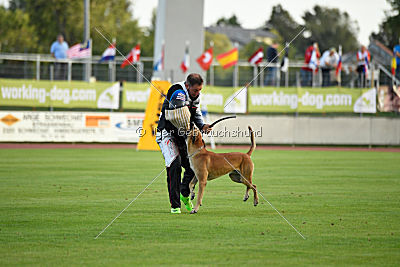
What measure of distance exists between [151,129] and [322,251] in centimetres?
1617

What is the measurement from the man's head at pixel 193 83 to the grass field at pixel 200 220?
188 centimetres

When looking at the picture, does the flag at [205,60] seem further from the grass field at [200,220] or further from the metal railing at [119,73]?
the grass field at [200,220]

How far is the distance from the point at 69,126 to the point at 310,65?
11.6 meters

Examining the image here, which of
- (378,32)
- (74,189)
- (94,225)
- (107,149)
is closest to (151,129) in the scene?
(107,149)

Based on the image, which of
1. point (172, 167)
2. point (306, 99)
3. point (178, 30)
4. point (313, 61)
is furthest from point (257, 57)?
point (172, 167)

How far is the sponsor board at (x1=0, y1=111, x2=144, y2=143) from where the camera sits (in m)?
28.0

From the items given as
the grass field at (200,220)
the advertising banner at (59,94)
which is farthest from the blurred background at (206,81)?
the grass field at (200,220)

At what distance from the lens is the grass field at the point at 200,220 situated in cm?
775

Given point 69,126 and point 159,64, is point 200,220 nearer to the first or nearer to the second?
point 69,126

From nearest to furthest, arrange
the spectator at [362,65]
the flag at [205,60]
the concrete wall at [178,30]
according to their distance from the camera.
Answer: the spectator at [362,65] < the flag at [205,60] < the concrete wall at [178,30]

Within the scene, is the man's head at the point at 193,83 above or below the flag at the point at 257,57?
below

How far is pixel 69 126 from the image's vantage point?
28.5 meters

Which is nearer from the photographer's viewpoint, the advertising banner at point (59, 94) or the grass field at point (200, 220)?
the grass field at point (200, 220)

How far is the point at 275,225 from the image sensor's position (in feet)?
32.1
